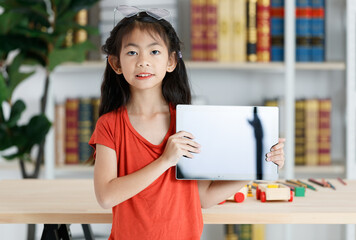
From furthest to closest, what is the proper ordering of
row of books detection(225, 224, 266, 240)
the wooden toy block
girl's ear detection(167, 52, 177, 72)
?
1. row of books detection(225, 224, 266, 240)
2. the wooden toy block
3. girl's ear detection(167, 52, 177, 72)

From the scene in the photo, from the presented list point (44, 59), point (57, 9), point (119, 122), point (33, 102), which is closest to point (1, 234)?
point (33, 102)

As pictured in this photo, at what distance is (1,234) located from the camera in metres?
2.66

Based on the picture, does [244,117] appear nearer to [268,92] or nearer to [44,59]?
[44,59]

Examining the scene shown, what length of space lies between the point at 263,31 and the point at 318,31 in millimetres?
306

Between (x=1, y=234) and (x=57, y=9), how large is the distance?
58.7 inches

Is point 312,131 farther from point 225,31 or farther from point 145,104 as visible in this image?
point 145,104

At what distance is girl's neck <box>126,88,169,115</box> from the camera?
38.0 inches

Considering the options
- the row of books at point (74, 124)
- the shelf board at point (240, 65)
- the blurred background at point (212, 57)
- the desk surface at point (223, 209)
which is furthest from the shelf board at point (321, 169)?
the row of books at point (74, 124)

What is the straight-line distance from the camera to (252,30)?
224 centimetres

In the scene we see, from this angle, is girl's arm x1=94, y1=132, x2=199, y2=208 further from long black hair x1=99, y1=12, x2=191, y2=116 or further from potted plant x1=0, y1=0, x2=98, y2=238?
potted plant x1=0, y1=0, x2=98, y2=238

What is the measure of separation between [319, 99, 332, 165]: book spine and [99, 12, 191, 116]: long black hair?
58.6 inches

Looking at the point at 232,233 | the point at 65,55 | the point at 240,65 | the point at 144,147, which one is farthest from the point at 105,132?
the point at 232,233

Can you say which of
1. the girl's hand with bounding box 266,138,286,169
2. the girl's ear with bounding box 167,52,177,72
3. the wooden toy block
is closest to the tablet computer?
the girl's hand with bounding box 266,138,286,169

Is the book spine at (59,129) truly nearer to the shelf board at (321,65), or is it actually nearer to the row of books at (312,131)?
the row of books at (312,131)
